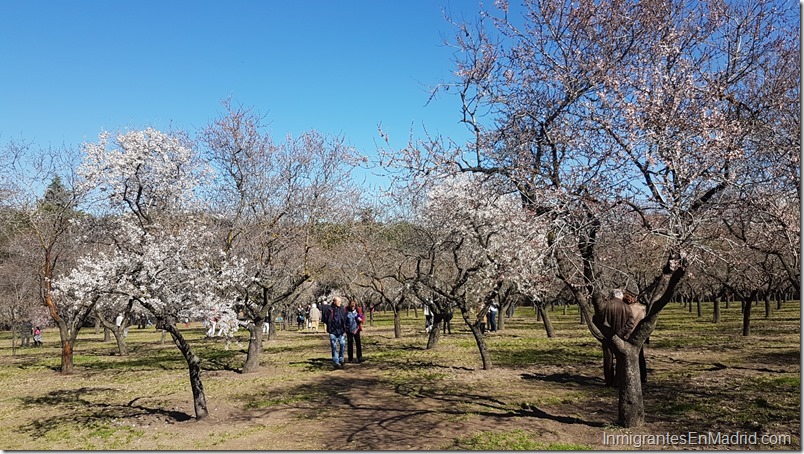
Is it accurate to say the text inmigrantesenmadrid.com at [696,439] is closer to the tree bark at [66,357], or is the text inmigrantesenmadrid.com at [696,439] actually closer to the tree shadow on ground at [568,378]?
the tree shadow on ground at [568,378]

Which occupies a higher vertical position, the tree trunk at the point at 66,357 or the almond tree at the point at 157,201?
the almond tree at the point at 157,201

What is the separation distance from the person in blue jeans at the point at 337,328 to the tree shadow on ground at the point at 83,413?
4.71m

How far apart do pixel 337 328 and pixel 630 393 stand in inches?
329

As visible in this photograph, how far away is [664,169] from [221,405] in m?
8.16

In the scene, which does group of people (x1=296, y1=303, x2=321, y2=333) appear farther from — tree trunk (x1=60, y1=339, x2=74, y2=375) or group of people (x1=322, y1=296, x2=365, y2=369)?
group of people (x1=322, y1=296, x2=365, y2=369)

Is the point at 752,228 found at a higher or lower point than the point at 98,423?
higher

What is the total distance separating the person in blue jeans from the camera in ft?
46.5

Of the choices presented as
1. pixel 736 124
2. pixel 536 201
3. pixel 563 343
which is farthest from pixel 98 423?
pixel 563 343

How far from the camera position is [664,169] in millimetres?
6625

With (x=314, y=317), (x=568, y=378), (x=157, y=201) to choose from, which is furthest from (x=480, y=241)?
(x=314, y=317)

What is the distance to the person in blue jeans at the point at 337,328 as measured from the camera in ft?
46.5

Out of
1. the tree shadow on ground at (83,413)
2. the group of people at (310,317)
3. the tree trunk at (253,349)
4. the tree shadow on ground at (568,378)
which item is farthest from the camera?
the group of people at (310,317)

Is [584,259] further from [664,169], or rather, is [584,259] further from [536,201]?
[664,169]

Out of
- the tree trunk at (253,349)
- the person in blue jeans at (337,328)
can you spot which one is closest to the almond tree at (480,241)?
the person in blue jeans at (337,328)
